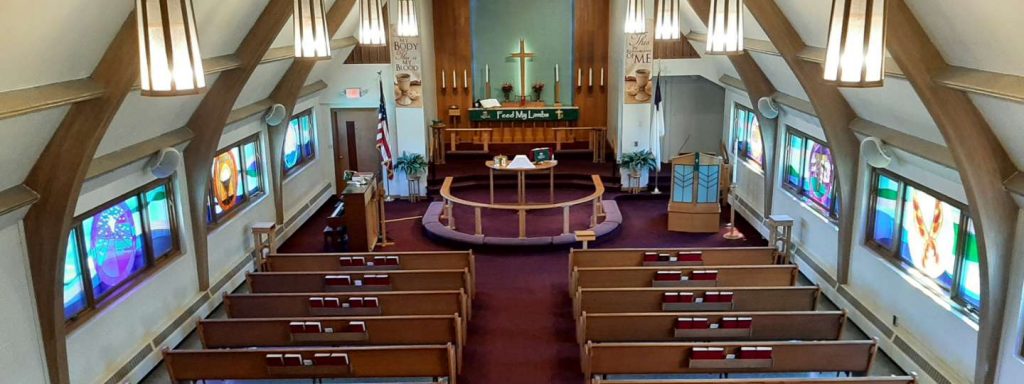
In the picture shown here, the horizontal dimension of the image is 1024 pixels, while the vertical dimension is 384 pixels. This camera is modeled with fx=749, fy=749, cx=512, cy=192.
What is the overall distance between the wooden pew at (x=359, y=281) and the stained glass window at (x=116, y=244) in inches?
50.2

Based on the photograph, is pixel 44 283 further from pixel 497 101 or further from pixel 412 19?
pixel 497 101

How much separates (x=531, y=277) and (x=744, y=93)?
620 centimetres

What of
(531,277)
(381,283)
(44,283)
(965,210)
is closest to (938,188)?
(965,210)

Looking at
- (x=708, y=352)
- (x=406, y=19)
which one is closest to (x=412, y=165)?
(x=406, y=19)

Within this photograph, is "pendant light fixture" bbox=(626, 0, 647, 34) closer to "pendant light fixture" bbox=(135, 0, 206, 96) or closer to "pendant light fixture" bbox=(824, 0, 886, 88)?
"pendant light fixture" bbox=(824, 0, 886, 88)

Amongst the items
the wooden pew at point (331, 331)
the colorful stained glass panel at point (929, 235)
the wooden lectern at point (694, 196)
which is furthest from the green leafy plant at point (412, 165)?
the colorful stained glass panel at point (929, 235)

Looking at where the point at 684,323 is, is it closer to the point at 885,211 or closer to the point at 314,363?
the point at 885,211

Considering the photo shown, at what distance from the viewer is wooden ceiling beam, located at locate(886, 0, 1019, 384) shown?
6.47 meters

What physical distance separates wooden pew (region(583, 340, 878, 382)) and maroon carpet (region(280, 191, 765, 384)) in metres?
1.01

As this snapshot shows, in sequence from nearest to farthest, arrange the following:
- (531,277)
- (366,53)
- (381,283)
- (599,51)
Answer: (381,283) → (531,277) → (366,53) → (599,51)

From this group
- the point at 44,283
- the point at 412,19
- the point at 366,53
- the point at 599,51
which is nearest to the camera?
the point at 44,283

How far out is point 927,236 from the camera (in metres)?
8.57

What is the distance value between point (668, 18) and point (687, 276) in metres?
3.29

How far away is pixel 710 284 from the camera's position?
9.62 metres
